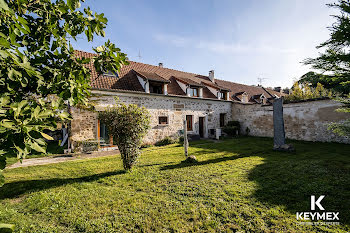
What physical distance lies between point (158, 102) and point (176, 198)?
363 inches

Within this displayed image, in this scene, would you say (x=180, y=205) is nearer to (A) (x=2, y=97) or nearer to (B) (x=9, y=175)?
(A) (x=2, y=97)

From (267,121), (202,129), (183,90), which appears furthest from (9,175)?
(267,121)

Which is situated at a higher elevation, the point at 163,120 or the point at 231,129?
the point at 163,120

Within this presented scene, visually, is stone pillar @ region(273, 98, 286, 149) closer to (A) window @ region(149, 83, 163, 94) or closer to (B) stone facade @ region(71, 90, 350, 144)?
(B) stone facade @ region(71, 90, 350, 144)

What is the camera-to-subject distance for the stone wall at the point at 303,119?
396 inches

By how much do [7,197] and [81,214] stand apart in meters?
2.34

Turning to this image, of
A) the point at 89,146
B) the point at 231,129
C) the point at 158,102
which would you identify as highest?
the point at 158,102

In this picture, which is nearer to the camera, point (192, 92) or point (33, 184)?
point (33, 184)

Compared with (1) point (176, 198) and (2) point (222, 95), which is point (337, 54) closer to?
(1) point (176, 198)

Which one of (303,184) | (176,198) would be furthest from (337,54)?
(176,198)

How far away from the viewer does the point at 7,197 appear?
12.5ft

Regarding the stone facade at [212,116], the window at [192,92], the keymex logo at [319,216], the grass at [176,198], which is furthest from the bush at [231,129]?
the keymex logo at [319,216]

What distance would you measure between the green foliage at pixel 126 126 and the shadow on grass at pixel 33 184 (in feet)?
3.31

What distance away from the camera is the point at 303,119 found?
11359 mm
